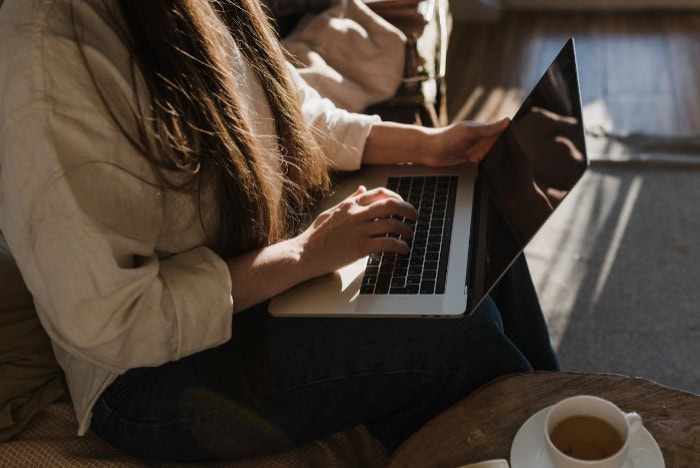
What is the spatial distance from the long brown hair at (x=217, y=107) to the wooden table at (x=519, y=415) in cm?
35

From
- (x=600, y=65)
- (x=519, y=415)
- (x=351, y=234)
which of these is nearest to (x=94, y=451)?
(x=351, y=234)

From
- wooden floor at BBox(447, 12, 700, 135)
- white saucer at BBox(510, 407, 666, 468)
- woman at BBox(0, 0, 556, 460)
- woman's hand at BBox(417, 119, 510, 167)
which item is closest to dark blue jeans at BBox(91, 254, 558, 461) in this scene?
woman at BBox(0, 0, 556, 460)

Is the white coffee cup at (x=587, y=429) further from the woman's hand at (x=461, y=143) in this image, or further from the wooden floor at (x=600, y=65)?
the wooden floor at (x=600, y=65)

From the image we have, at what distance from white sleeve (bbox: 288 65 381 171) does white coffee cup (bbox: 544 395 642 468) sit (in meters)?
0.60

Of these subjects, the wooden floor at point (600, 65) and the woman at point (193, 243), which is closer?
the woman at point (193, 243)

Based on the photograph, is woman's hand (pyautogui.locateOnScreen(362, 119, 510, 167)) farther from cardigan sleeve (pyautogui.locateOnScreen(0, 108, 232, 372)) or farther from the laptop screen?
cardigan sleeve (pyautogui.locateOnScreen(0, 108, 232, 372))

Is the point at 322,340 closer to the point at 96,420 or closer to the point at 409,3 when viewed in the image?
the point at 96,420

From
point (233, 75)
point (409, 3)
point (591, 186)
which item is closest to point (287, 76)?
point (233, 75)

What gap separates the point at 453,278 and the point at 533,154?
20cm

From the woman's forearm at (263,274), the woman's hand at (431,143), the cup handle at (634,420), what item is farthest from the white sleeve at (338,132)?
the cup handle at (634,420)

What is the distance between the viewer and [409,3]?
5.65 feet

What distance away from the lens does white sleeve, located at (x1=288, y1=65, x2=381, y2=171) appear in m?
1.29

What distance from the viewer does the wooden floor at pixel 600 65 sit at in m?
2.26

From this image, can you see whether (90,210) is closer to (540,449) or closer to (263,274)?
(263,274)
